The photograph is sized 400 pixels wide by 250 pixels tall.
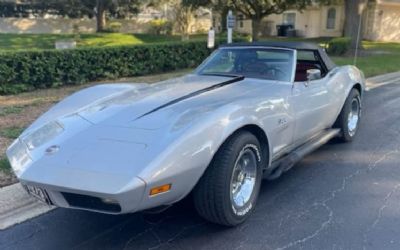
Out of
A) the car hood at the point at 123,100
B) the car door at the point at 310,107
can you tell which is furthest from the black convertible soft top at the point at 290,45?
the car hood at the point at 123,100

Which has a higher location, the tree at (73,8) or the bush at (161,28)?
the tree at (73,8)

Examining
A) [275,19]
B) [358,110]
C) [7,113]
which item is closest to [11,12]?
[275,19]

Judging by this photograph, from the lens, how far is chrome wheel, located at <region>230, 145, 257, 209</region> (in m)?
3.37

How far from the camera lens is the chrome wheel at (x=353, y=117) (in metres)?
5.73

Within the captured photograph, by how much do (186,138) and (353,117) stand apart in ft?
12.1

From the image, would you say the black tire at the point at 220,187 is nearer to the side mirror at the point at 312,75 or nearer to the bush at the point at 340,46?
the side mirror at the point at 312,75

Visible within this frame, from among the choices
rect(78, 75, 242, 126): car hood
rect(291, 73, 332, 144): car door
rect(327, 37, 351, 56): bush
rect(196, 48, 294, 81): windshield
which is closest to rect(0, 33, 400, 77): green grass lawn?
rect(327, 37, 351, 56): bush

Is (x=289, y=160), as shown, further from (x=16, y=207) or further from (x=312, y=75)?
(x=16, y=207)

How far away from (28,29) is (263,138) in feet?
104

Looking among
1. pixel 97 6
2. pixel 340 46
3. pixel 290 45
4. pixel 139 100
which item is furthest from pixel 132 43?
pixel 139 100

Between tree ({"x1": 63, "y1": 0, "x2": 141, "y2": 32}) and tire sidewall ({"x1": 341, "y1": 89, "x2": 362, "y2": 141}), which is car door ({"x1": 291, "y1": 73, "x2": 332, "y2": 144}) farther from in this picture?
tree ({"x1": 63, "y1": 0, "x2": 141, "y2": 32})

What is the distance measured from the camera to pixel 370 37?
3036cm

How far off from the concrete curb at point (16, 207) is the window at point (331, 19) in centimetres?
3266

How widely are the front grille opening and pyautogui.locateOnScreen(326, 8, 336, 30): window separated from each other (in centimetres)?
3333
